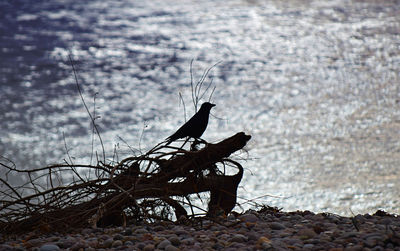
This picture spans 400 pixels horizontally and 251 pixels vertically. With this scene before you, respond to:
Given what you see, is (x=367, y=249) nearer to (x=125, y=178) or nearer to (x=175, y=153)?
(x=175, y=153)

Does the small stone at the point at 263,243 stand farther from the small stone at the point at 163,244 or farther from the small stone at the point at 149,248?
the small stone at the point at 149,248

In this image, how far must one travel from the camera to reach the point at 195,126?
18.0 ft

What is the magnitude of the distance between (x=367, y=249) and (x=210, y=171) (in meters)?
2.43

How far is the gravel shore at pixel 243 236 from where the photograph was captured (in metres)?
3.67

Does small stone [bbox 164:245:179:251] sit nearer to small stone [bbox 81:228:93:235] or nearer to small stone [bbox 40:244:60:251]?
small stone [bbox 40:244:60:251]

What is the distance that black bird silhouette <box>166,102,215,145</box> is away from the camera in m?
5.49

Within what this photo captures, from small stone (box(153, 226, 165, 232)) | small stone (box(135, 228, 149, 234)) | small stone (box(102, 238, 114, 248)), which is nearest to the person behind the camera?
small stone (box(102, 238, 114, 248))

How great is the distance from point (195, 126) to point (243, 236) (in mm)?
1850

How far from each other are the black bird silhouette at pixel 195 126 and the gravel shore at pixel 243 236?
104cm

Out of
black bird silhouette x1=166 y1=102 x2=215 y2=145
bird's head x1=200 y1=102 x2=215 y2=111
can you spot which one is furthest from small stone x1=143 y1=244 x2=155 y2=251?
bird's head x1=200 y1=102 x2=215 y2=111

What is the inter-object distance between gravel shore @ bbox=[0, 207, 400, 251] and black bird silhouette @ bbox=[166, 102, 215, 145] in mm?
1044

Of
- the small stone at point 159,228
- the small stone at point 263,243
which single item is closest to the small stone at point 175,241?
the small stone at point 263,243

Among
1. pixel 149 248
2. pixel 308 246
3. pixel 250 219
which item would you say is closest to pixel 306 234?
pixel 308 246

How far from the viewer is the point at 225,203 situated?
5668 millimetres
